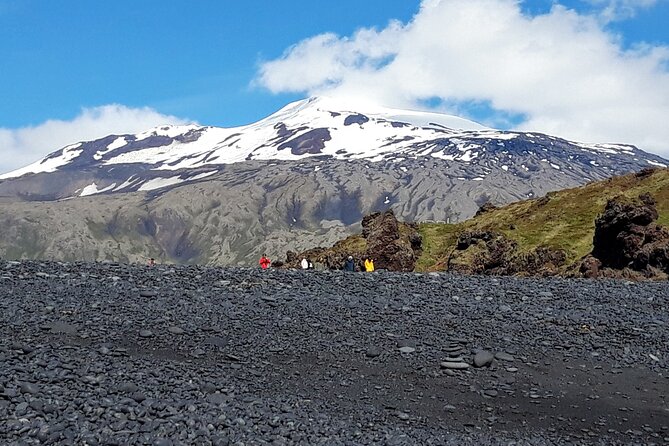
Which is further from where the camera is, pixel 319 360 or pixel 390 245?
pixel 390 245

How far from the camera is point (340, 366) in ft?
55.2

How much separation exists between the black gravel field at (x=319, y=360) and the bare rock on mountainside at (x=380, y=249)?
42955 millimetres

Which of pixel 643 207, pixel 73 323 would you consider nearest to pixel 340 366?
pixel 73 323

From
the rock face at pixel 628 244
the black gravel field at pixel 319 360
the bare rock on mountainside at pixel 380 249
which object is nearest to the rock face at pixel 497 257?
the bare rock on mountainside at pixel 380 249

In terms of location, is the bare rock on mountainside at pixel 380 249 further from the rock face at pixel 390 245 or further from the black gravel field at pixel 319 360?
the black gravel field at pixel 319 360

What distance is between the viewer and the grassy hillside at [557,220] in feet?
233

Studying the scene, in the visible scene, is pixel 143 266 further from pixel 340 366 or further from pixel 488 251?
pixel 488 251

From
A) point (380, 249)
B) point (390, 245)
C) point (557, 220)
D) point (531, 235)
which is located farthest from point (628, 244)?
point (557, 220)

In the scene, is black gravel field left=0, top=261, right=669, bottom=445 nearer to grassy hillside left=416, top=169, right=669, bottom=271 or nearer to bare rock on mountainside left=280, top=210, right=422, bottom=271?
bare rock on mountainside left=280, top=210, right=422, bottom=271

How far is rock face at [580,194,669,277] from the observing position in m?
46.0

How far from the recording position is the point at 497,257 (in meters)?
67.4

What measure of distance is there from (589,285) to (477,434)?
13.7 metres

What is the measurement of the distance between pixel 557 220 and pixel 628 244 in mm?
29593

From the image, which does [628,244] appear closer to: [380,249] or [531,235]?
[380,249]
